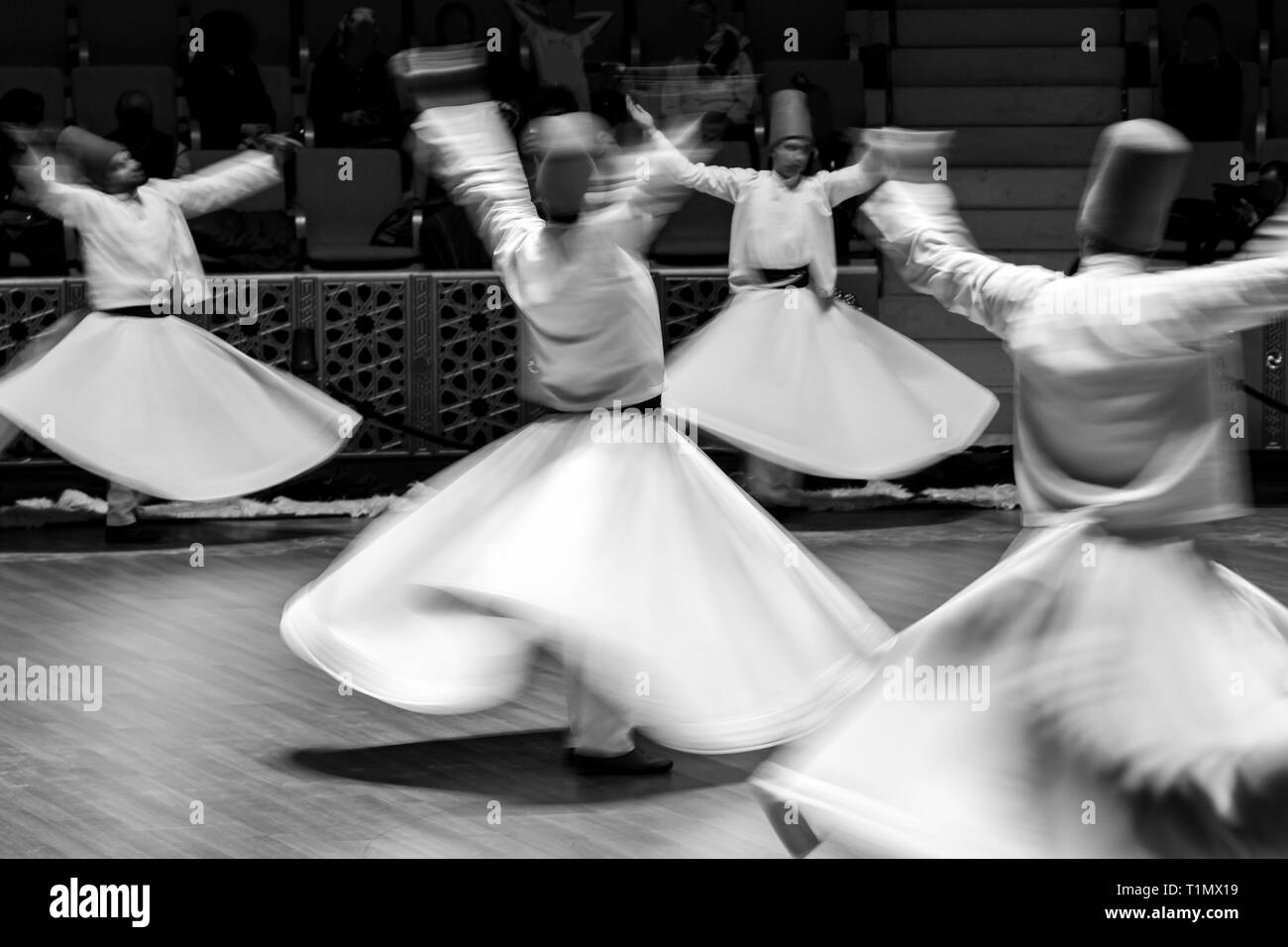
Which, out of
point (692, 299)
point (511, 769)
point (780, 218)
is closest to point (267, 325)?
point (692, 299)

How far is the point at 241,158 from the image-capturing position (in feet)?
27.5

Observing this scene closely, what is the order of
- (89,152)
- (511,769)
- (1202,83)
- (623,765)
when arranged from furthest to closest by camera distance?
(1202,83) → (89,152) → (511,769) → (623,765)

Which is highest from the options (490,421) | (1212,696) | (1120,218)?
(1120,218)

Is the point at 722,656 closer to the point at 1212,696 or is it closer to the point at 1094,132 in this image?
the point at 1212,696

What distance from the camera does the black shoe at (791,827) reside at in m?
3.85

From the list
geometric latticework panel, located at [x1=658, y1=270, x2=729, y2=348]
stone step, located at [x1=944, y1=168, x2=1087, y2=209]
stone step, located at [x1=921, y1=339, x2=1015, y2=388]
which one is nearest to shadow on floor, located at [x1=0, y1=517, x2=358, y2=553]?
geometric latticework panel, located at [x1=658, y1=270, x2=729, y2=348]

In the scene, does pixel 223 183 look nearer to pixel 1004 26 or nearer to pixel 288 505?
pixel 288 505

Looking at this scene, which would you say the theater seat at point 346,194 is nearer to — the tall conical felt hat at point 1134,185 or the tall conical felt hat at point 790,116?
the tall conical felt hat at point 790,116

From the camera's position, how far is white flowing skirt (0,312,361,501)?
8.29 meters

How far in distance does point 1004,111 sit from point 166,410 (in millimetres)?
5649

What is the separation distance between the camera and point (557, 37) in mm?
11219

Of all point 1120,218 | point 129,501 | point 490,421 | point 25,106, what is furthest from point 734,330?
point 1120,218

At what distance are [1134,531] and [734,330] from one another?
5354mm

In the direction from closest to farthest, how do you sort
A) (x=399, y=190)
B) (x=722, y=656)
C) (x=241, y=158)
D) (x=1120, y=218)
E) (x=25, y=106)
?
(x=1120, y=218) → (x=722, y=656) → (x=241, y=158) → (x=25, y=106) → (x=399, y=190)
